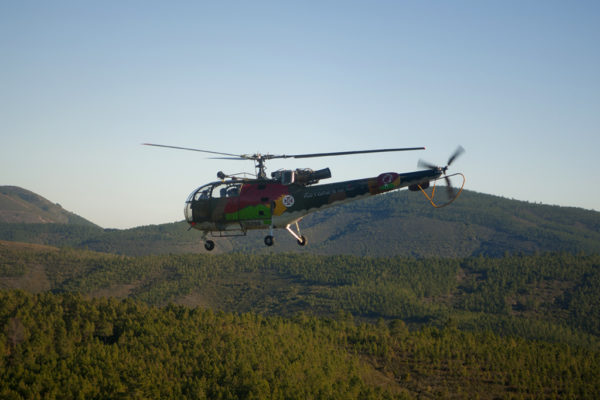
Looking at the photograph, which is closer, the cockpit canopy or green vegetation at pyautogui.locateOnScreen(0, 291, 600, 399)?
the cockpit canopy

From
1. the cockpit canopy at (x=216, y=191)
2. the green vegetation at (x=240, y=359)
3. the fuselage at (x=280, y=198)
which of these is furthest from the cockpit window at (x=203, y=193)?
the green vegetation at (x=240, y=359)

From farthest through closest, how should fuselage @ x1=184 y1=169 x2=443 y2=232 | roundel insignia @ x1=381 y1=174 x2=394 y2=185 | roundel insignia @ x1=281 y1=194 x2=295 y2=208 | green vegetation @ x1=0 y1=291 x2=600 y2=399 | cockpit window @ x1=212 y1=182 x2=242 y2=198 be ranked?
green vegetation @ x1=0 y1=291 x2=600 y2=399, cockpit window @ x1=212 y1=182 x2=242 y2=198, roundel insignia @ x1=281 y1=194 x2=295 y2=208, fuselage @ x1=184 y1=169 x2=443 y2=232, roundel insignia @ x1=381 y1=174 x2=394 y2=185

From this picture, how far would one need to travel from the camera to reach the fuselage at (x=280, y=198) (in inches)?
1695

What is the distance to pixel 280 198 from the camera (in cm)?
4344

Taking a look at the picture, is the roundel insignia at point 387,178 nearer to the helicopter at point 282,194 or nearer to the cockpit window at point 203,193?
the helicopter at point 282,194

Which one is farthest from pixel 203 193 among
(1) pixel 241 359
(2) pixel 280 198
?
(1) pixel 241 359

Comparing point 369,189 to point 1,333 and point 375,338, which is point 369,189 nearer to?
point 1,333

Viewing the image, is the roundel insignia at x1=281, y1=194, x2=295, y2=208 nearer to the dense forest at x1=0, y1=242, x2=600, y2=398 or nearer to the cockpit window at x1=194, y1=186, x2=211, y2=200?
the cockpit window at x1=194, y1=186, x2=211, y2=200

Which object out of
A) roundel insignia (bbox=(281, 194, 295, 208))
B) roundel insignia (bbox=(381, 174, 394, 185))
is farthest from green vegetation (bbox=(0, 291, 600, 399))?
roundel insignia (bbox=(381, 174, 394, 185))

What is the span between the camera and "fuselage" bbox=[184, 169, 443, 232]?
43062mm

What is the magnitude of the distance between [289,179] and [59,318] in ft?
382

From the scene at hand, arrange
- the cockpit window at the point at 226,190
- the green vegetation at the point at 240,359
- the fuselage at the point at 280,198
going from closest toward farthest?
the fuselage at the point at 280,198, the cockpit window at the point at 226,190, the green vegetation at the point at 240,359

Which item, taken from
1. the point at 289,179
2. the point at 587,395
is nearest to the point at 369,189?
the point at 289,179

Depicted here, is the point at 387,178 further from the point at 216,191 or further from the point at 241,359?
the point at 241,359
